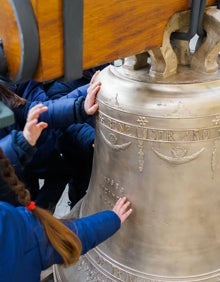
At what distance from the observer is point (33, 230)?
0.71m

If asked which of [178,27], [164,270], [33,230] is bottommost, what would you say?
[164,270]

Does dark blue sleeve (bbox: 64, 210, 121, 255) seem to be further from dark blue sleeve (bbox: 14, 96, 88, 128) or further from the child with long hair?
dark blue sleeve (bbox: 14, 96, 88, 128)

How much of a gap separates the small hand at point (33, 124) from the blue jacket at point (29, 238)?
150 millimetres

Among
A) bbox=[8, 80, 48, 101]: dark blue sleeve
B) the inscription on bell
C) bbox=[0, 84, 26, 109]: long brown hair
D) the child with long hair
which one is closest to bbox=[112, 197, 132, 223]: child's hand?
the child with long hair

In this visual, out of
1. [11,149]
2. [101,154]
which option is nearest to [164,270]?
[101,154]

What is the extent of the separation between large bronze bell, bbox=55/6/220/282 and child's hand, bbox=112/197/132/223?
0.5 inches

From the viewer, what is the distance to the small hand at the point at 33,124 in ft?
2.60

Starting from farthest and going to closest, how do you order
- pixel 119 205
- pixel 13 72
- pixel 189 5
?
pixel 119 205, pixel 189 5, pixel 13 72

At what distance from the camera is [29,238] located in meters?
0.71

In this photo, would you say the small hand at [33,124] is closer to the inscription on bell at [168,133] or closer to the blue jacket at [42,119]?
the blue jacket at [42,119]

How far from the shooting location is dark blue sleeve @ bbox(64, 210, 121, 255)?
0.76 meters

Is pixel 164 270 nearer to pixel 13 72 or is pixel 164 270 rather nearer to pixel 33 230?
pixel 33 230

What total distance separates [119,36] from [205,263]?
451 mm

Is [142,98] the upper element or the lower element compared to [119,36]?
lower
